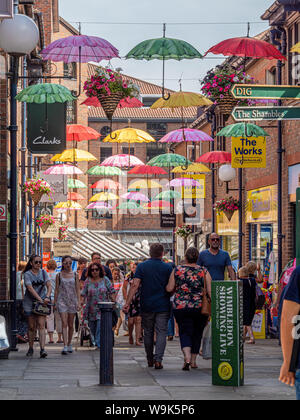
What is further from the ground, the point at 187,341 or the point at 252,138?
the point at 252,138

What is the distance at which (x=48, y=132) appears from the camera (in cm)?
2225

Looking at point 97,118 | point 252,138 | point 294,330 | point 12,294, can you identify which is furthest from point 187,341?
point 97,118

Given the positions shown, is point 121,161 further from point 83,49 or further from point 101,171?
point 83,49

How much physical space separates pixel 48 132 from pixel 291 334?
55.7ft

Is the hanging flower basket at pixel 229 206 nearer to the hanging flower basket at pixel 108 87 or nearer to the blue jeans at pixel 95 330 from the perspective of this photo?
the hanging flower basket at pixel 108 87

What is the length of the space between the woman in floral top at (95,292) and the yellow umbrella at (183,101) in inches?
240

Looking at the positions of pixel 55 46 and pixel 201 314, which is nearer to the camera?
pixel 201 314

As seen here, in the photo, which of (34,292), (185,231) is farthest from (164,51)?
(185,231)

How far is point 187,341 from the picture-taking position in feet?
41.4

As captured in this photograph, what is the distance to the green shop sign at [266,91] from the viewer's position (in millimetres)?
12773

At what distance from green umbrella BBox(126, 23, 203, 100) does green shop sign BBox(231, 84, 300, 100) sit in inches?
179

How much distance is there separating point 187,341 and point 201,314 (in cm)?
44
